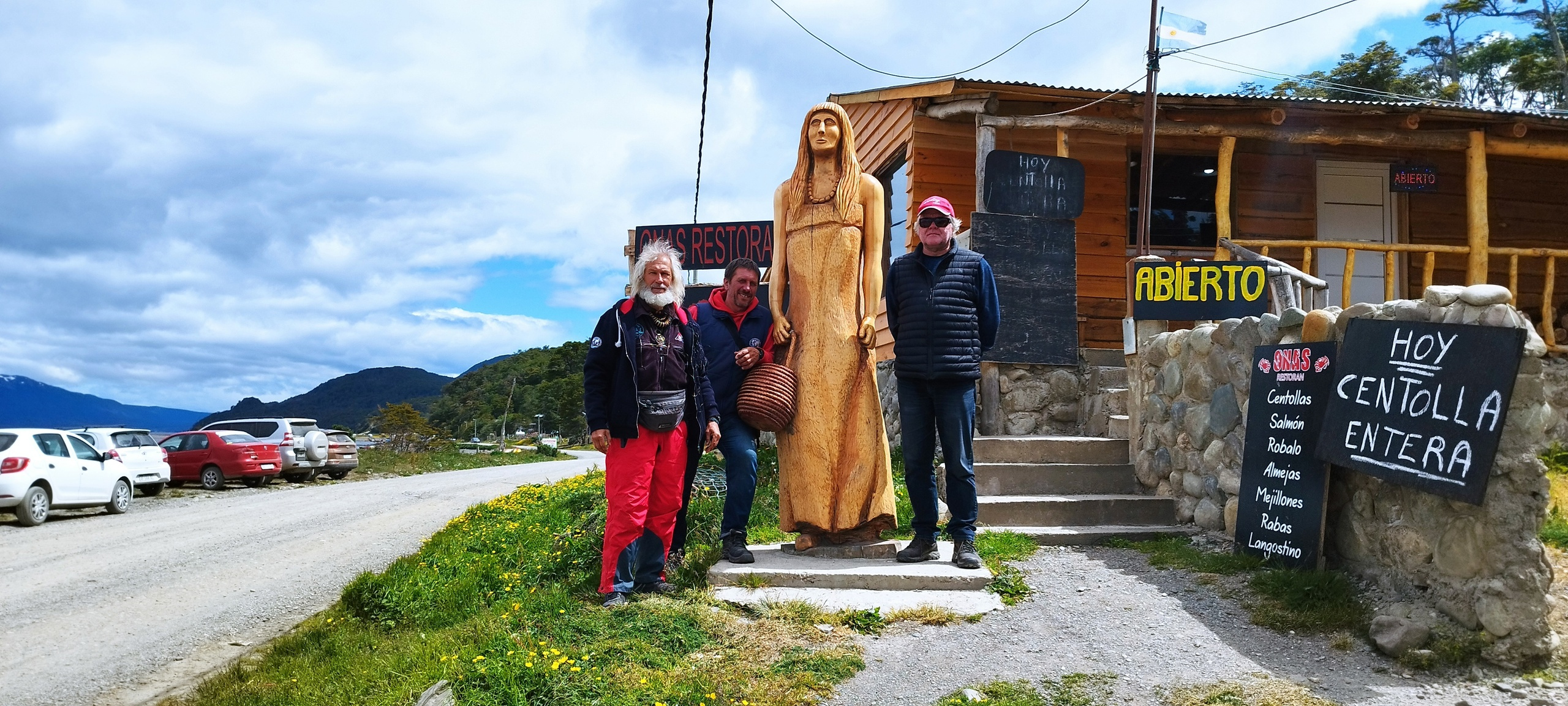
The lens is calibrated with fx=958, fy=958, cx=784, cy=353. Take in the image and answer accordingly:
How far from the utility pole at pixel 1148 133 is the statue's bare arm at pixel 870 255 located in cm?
516

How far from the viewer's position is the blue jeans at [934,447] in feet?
15.7

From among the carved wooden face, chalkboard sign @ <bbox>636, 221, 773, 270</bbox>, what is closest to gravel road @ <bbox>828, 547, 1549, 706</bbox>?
the carved wooden face

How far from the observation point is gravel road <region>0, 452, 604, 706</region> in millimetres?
5503

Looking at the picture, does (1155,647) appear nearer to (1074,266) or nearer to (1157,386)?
(1157,386)

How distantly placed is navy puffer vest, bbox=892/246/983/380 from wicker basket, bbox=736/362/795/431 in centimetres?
59

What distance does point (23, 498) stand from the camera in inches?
480

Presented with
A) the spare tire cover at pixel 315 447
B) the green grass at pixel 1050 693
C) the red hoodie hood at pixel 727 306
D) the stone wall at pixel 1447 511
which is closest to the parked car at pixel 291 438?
the spare tire cover at pixel 315 447

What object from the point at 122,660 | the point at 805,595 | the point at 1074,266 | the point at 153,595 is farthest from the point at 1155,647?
the point at 153,595

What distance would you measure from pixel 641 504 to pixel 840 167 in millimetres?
2136

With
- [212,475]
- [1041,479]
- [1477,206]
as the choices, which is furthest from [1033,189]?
[212,475]

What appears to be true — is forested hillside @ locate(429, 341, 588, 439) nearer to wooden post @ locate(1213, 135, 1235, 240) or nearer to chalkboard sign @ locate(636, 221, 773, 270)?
chalkboard sign @ locate(636, 221, 773, 270)

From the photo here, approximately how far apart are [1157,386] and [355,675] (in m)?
5.43

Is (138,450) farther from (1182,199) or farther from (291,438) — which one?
(1182,199)

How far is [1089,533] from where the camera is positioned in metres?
6.18
